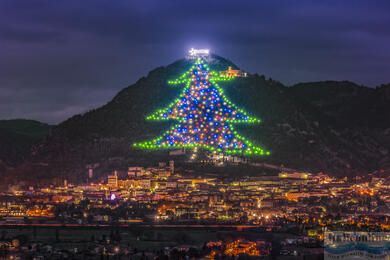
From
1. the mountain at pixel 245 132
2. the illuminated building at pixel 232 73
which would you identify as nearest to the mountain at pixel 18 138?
the mountain at pixel 245 132

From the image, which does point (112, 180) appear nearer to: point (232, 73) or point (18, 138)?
point (232, 73)

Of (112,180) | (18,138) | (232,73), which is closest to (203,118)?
(232,73)

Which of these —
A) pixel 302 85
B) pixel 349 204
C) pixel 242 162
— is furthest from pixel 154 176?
pixel 302 85

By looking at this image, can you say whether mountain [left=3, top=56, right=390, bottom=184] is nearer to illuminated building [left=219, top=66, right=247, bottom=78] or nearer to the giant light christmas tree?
illuminated building [left=219, top=66, right=247, bottom=78]

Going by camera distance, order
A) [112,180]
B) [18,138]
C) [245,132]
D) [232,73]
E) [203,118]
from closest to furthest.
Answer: [112,180], [245,132], [203,118], [232,73], [18,138]

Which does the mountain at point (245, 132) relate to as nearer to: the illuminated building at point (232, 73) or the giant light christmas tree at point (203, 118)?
the illuminated building at point (232, 73)

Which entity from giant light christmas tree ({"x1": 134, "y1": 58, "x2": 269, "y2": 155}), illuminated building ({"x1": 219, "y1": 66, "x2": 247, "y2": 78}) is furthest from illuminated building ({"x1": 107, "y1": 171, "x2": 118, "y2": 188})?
illuminated building ({"x1": 219, "y1": 66, "x2": 247, "y2": 78})

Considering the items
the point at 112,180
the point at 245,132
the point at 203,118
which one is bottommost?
the point at 112,180
